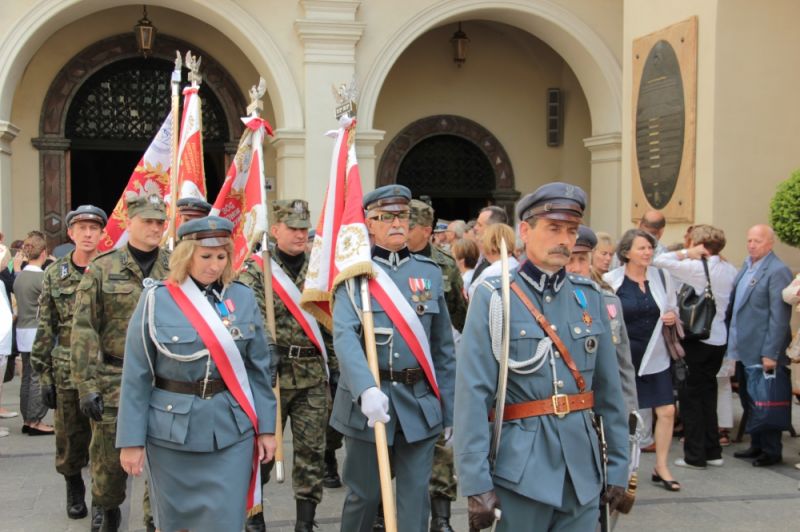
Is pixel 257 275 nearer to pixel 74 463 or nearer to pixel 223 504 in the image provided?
pixel 74 463

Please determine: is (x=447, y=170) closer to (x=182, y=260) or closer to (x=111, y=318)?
(x=111, y=318)

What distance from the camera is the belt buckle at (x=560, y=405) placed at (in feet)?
11.1

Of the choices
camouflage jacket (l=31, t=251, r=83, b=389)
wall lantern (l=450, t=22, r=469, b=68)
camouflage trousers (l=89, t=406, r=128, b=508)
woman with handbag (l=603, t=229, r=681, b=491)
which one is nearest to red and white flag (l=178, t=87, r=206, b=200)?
camouflage jacket (l=31, t=251, r=83, b=389)

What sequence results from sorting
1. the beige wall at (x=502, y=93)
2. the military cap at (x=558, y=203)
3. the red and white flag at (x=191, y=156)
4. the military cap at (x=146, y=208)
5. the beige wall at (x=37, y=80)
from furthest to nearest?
the beige wall at (x=502, y=93), the beige wall at (x=37, y=80), the red and white flag at (x=191, y=156), the military cap at (x=146, y=208), the military cap at (x=558, y=203)

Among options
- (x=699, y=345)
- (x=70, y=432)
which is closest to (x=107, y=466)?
(x=70, y=432)

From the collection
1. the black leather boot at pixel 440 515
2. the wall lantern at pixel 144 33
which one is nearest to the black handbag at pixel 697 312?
the black leather boot at pixel 440 515

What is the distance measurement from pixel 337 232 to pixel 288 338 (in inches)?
36.3

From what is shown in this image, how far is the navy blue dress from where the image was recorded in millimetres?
6562

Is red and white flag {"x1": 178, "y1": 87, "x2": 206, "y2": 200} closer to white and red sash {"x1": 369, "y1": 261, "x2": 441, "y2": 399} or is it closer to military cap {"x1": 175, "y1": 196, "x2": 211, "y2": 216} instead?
military cap {"x1": 175, "y1": 196, "x2": 211, "y2": 216}

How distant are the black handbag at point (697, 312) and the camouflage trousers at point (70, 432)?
164 inches

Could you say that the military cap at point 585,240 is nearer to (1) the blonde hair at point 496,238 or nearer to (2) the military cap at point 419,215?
(1) the blonde hair at point 496,238

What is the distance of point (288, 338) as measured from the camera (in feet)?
18.9

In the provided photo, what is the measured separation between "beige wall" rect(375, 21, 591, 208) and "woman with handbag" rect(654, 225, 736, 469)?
26.6 feet

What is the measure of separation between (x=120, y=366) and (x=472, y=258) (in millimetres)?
3312
